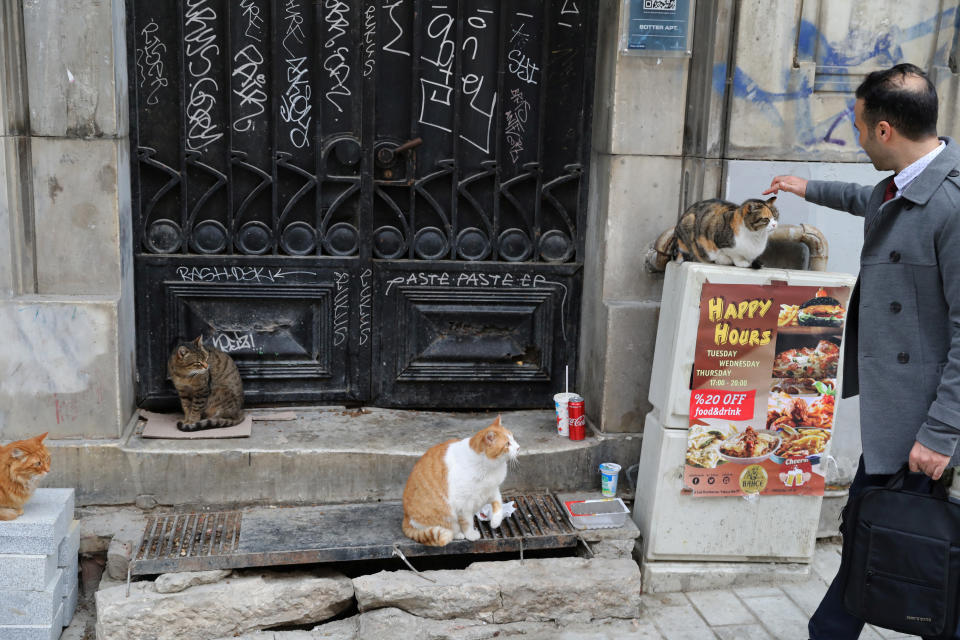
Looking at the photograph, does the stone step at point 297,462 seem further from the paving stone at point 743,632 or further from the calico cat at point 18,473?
the paving stone at point 743,632

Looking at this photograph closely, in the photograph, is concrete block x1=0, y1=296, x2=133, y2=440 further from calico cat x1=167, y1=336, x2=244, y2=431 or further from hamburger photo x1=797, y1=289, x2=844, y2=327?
hamburger photo x1=797, y1=289, x2=844, y2=327

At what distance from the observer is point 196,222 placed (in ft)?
16.5

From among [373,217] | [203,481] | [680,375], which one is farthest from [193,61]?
[680,375]

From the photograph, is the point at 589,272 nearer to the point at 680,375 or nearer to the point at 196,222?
the point at 680,375

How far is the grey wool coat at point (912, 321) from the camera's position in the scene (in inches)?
117

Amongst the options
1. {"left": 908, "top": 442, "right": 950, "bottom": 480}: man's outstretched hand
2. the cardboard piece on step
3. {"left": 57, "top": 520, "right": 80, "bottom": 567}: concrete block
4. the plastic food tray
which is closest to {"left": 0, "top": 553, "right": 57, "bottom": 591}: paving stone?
{"left": 57, "top": 520, "right": 80, "bottom": 567}: concrete block

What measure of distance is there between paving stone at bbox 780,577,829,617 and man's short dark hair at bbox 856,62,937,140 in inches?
93.3

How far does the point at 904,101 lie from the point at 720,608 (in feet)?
8.17

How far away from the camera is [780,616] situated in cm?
434

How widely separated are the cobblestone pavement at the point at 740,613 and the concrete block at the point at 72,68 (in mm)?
3467

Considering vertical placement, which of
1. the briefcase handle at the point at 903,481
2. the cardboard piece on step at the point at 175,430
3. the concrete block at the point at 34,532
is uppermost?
the briefcase handle at the point at 903,481

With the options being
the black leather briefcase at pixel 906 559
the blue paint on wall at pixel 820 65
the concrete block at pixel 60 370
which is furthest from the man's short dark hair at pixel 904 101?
the concrete block at pixel 60 370

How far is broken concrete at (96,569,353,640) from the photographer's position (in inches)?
152

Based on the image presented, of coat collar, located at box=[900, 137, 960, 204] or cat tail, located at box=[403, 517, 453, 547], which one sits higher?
coat collar, located at box=[900, 137, 960, 204]
